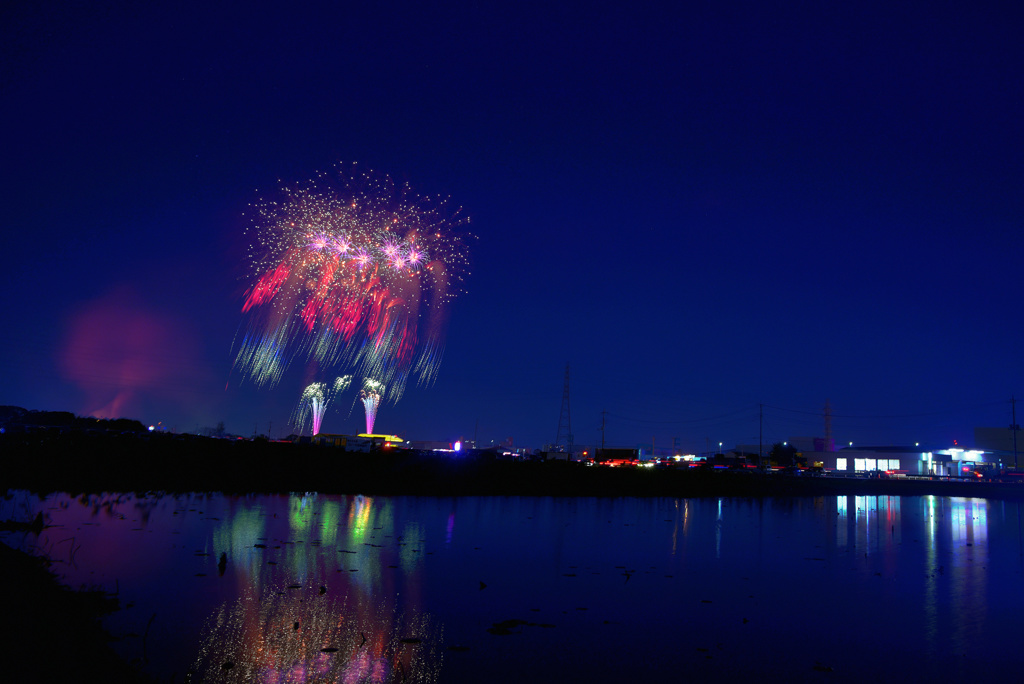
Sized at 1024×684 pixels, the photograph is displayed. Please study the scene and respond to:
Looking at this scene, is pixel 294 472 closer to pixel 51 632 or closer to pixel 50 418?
pixel 51 632

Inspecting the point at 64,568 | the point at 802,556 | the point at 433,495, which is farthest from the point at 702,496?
the point at 64,568

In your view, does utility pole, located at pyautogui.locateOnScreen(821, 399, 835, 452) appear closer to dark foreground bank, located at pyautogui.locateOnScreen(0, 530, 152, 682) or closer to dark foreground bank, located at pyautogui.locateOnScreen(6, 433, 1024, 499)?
dark foreground bank, located at pyautogui.locateOnScreen(6, 433, 1024, 499)

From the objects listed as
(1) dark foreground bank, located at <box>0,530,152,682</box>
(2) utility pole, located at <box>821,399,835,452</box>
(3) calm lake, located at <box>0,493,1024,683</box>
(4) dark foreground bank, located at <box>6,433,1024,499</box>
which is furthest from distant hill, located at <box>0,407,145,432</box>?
(2) utility pole, located at <box>821,399,835,452</box>

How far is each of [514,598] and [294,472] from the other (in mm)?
34043

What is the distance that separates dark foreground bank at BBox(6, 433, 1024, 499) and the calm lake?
8204 mm

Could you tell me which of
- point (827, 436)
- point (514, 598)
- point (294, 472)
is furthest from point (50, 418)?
point (827, 436)

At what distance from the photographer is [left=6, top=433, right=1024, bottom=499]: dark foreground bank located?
3872cm

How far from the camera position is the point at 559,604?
15.8 m

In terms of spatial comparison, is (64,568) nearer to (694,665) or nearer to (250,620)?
(250,620)

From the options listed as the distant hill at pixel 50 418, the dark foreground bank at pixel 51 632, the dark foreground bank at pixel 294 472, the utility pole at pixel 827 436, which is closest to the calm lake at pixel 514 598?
the dark foreground bank at pixel 51 632

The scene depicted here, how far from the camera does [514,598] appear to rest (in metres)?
16.2

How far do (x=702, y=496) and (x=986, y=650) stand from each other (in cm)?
5157

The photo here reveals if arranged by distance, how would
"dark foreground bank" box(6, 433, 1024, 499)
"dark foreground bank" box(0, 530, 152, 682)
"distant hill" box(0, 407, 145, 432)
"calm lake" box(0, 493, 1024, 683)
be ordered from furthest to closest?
"distant hill" box(0, 407, 145, 432) < "dark foreground bank" box(6, 433, 1024, 499) < "calm lake" box(0, 493, 1024, 683) < "dark foreground bank" box(0, 530, 152, 682)

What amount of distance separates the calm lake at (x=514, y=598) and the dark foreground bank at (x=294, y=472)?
820 centimetres
